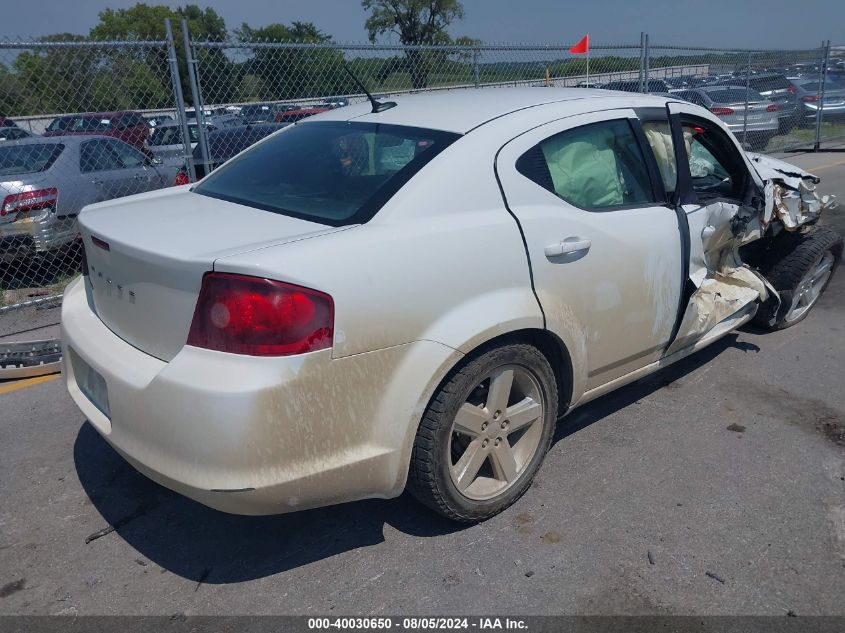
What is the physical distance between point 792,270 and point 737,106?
985 centimetres

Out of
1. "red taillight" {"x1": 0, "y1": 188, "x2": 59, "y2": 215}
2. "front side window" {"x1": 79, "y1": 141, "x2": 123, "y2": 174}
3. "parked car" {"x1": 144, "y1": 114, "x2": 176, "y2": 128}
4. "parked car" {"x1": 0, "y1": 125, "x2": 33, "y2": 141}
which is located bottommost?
"red taillight" {"x1": 0, "y1": 188, "x2": 59, "y2": 215}

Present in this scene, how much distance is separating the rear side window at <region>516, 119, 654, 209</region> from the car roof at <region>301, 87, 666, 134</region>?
0.53 feet

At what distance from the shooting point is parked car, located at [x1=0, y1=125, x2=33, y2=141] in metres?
7.39

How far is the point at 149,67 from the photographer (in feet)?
23.8

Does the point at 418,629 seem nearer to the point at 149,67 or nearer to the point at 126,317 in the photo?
the point at 126,317

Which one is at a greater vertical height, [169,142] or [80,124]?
[80,124]

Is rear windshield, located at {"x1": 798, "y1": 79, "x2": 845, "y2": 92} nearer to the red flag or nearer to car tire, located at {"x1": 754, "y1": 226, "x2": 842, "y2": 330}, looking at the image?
the red flag

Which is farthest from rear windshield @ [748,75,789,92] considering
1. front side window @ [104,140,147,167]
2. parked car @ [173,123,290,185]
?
front side window @ [104,140,147,167]

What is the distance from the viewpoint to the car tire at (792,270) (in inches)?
194

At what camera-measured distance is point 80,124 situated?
7688 mm

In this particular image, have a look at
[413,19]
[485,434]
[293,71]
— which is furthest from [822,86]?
[413,19]

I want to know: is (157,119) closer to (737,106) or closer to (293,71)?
(293,71)

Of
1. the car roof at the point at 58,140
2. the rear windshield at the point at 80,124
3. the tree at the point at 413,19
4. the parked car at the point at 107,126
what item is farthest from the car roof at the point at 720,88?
the tree at the point at 413,19

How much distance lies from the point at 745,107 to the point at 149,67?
34.9 ft
